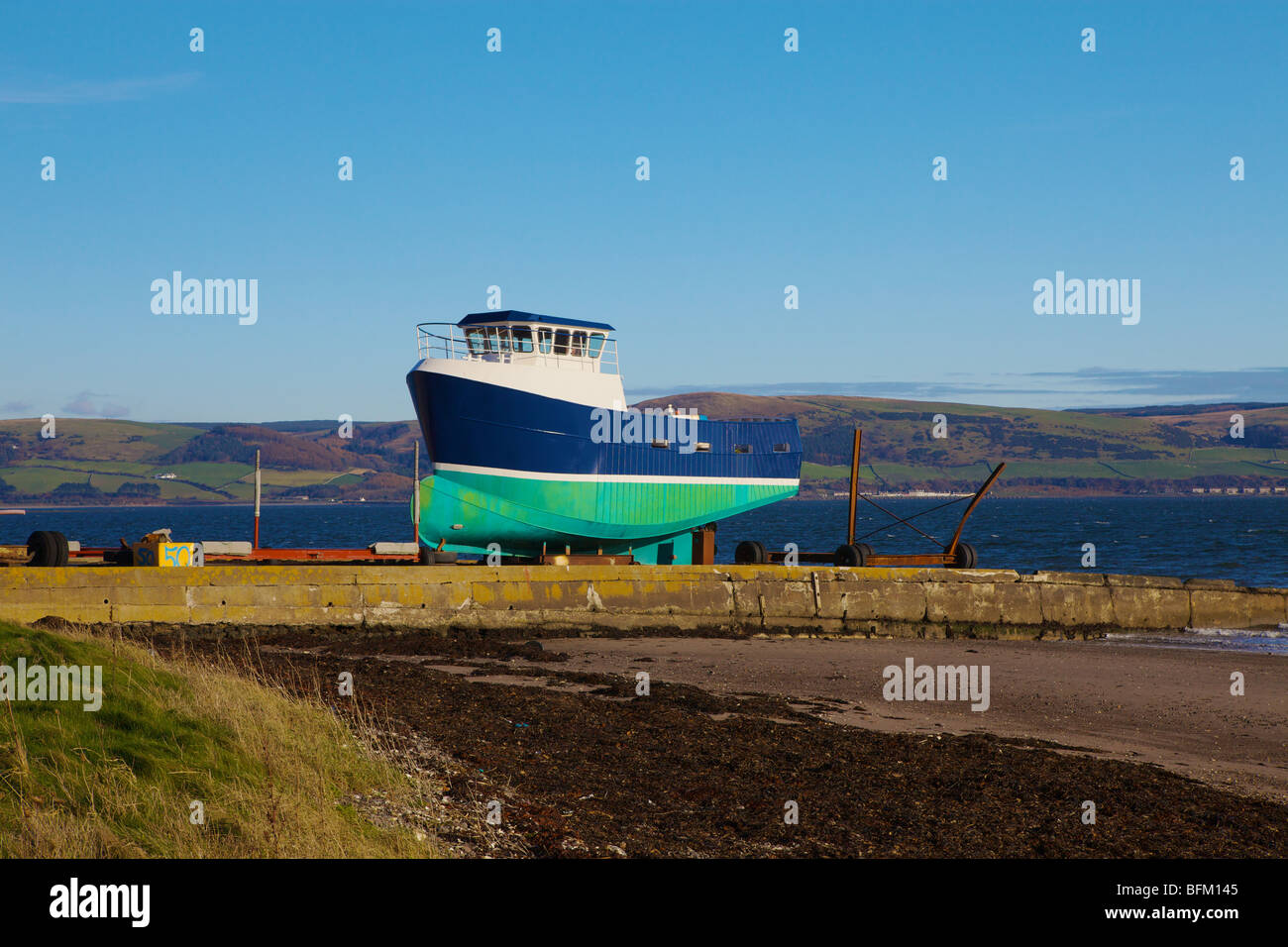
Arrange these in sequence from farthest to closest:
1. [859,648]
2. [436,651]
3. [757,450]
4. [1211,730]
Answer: [757,450], [859,648], [436,651], [1211,730]

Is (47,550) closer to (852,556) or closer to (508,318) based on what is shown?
(508,318)

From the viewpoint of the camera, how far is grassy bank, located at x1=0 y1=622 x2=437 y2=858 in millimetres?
7715

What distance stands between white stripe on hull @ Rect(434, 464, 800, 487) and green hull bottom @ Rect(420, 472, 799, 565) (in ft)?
0.35

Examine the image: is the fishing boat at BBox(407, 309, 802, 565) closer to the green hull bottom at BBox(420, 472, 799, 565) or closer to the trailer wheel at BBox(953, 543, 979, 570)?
the green hull bottom at BBox(420, 472, 799, 565)

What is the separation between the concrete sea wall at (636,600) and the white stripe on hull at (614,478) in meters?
5.02

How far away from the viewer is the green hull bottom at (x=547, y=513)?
31875 millimetres

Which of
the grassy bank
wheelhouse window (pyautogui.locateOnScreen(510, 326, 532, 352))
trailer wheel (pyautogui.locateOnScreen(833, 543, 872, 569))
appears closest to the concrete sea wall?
trailer wheel (pyautogui.locateOnScreen(833, 543, 872, 569))

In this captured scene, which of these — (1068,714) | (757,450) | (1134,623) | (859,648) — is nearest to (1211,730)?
(1068,714)

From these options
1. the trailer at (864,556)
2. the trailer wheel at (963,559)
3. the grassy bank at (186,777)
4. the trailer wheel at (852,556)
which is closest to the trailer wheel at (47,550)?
the grassy bank at (186,777)

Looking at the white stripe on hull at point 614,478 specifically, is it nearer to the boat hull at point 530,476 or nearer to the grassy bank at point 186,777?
the boat hull at point 530,476

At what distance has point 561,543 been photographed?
33.6m

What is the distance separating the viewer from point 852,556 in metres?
31.6
